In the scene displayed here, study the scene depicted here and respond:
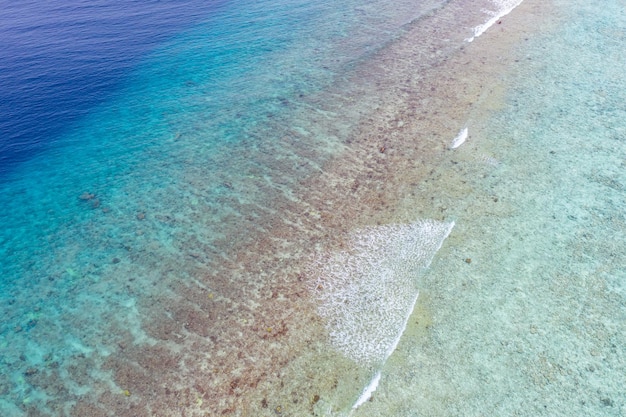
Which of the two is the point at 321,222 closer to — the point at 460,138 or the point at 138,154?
the point at 460,138

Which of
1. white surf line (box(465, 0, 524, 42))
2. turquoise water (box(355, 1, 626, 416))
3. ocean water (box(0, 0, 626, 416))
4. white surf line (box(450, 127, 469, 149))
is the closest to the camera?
turquoise water (box(355, 1, 626, 416))

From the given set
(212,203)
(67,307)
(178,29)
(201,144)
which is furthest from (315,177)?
(178,29)

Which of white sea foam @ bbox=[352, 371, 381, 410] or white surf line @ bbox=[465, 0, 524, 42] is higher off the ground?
white surf line @ bbox=[465, 0, 524, 42]

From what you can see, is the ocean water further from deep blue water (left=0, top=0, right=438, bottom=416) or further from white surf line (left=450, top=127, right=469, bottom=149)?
white surf line (left=450, top=127, right=469, bottom=149)

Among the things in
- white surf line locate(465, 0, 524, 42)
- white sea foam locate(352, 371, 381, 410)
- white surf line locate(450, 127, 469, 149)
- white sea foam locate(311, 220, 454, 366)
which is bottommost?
white sea foam locate(352, 371, 381, 410)

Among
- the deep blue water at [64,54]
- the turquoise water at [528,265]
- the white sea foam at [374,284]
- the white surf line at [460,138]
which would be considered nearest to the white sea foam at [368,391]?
the turquoise water at [528,265]

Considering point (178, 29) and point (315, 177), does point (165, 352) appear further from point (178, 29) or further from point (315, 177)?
point (178, 29)

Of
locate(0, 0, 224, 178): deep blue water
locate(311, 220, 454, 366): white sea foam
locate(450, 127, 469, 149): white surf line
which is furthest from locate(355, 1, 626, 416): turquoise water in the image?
locate(0, 0, 224, 178): deep blue water
